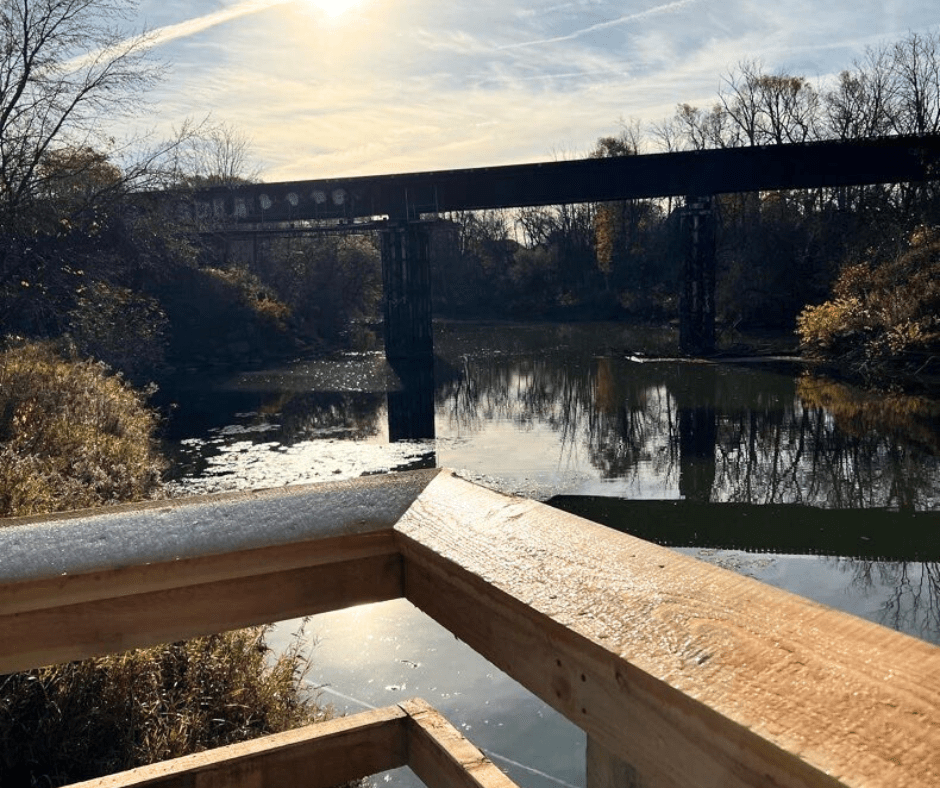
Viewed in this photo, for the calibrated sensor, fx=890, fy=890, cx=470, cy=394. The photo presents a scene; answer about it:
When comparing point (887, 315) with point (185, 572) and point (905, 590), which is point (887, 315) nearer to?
point (905, 590)

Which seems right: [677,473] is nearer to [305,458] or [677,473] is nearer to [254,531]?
[305,458]

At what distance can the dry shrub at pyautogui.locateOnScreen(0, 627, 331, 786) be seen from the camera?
480 centimetres

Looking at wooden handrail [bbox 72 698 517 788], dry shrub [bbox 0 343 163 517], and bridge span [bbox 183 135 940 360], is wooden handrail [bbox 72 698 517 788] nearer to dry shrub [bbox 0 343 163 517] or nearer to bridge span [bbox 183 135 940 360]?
dry shrub [bbox 0 343 163 517]

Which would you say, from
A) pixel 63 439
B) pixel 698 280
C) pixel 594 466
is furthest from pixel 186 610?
pixel 698 280

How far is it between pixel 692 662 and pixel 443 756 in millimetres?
950

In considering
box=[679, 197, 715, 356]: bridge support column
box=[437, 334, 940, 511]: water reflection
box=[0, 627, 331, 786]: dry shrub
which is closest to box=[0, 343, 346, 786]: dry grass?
box=[0, 627, 331, 786]: dry shrub

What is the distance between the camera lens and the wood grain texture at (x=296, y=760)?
1779mm

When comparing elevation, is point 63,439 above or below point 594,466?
above

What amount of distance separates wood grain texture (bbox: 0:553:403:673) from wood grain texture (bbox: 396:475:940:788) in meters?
0.29

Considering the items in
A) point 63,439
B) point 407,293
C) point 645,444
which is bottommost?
point 645,444

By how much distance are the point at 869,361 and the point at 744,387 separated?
449 cm

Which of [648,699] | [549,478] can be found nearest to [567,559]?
[648,699]

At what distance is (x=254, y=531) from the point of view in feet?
5.61

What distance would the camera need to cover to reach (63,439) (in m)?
11.1
